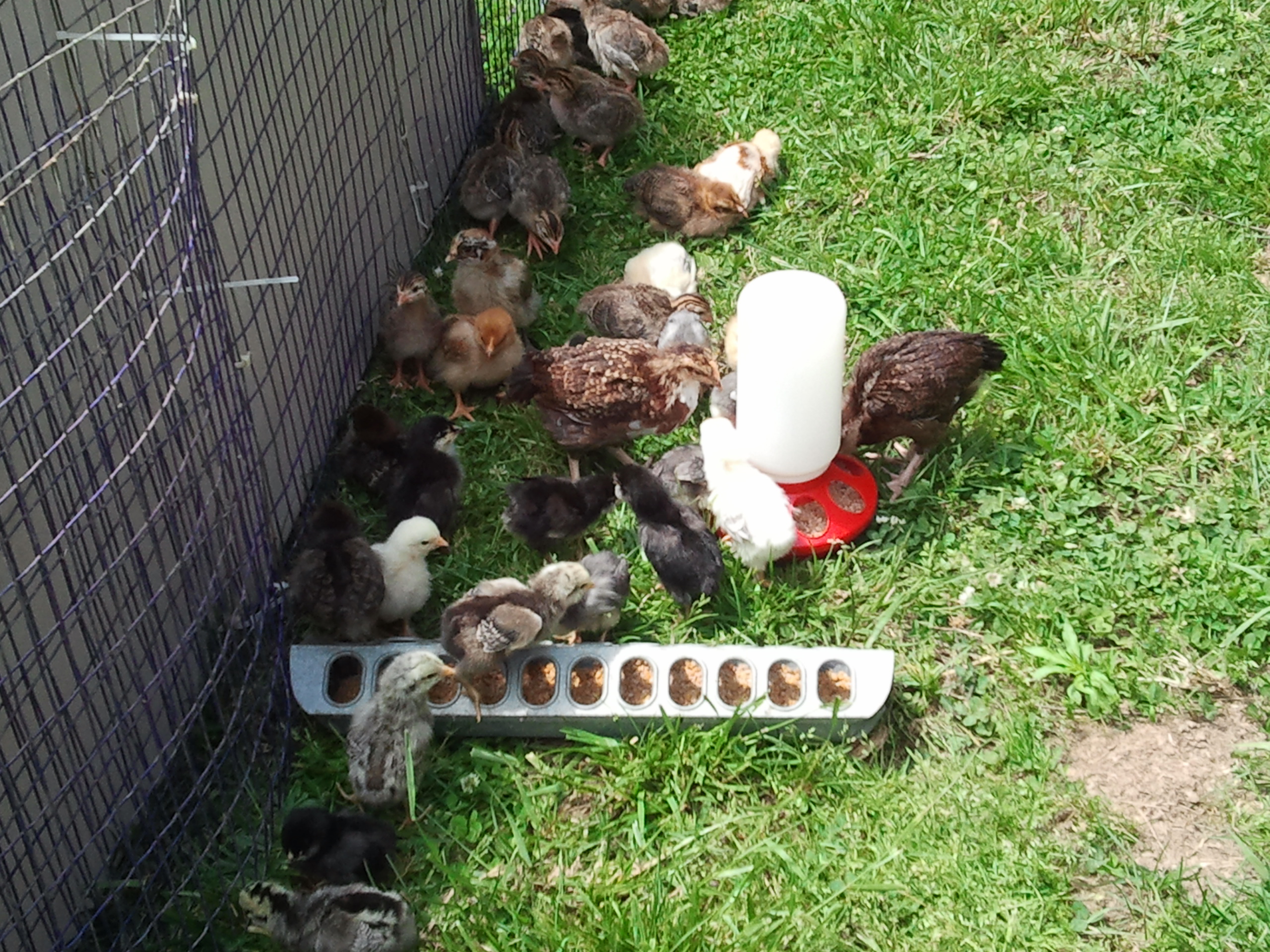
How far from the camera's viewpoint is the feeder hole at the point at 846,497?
4.12 m

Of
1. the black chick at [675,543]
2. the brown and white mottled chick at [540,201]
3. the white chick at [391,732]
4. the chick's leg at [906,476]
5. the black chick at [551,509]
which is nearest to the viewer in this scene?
the white chick at [391,732]

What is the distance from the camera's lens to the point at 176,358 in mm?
3459

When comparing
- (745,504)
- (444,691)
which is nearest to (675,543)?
(745,504)

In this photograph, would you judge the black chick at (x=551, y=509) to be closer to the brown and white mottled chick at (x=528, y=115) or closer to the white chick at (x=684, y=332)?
the white chick at (x=684, y=332)

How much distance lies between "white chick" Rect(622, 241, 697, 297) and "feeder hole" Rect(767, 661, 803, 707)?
1952 mm

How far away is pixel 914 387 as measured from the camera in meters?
4.05

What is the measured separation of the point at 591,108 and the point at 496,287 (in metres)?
1.50

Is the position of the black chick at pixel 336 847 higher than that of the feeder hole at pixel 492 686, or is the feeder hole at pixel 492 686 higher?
the feeder hole at pixel 492 686

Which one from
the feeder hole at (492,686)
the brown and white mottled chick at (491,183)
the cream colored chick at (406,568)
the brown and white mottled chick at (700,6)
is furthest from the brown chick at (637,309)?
the brown and white mottled chick at (700,6)

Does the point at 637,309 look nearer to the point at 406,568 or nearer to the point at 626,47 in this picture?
the point at 406,568

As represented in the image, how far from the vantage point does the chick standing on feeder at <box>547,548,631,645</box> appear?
371cm

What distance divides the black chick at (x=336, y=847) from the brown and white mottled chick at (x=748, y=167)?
3312 mm

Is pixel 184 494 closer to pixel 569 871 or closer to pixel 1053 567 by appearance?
pixel 569 871

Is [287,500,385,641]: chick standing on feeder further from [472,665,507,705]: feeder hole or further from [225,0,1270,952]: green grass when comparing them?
[472,665,507,705]: feeder hole
